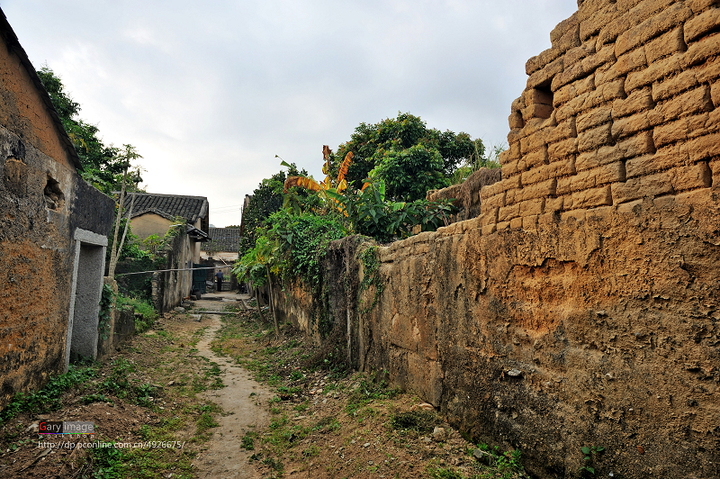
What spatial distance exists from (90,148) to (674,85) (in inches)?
523

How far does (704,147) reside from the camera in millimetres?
1996

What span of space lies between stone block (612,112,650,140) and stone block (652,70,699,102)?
0.11 meters

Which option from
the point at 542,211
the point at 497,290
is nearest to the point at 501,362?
the point at 497,290

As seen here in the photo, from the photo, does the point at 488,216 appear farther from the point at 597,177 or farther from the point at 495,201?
the point at 597,177

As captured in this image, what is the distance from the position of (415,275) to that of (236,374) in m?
4.38

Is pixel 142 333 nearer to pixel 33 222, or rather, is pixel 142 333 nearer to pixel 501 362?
pixel 33 222

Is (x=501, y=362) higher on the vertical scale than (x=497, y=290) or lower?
lower

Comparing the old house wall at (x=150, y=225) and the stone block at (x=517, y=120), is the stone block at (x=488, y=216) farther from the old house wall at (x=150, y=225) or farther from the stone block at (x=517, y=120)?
the old house wall at (x=150, y=225)

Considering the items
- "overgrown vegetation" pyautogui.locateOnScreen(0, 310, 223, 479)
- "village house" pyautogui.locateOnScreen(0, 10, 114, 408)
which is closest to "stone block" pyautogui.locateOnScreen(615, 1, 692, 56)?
"overgrown vegetation" pyautogui.locateOnScreen(0, 310, 223, 479)

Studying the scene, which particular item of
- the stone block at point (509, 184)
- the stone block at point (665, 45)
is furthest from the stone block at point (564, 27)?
the stone block at point (509, 184)

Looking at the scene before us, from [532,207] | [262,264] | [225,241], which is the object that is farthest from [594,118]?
[225,241]

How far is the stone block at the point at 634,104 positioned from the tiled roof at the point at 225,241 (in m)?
30.4

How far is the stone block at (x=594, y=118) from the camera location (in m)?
2.47

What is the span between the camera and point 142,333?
9.59 metres
